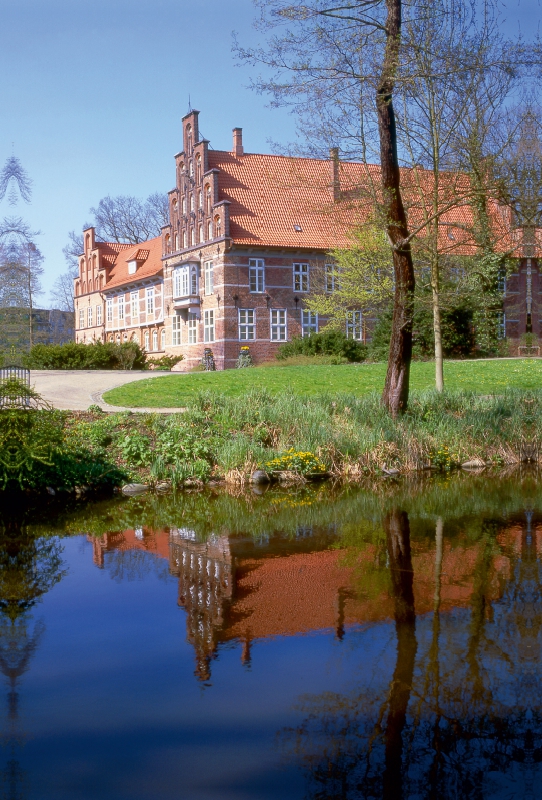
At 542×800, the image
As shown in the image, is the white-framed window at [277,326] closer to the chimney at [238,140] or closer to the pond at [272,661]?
the chimney at [238,140]

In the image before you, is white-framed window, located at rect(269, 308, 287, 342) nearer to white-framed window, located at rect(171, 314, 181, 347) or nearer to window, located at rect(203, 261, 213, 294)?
window, located at rect(203, 261, 213, 294)

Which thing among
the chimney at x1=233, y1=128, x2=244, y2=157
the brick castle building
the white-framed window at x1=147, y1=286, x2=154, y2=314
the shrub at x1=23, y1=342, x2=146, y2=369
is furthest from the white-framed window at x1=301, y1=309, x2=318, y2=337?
the white-framed window at x1=147, y1=286, x2=154, y2=314

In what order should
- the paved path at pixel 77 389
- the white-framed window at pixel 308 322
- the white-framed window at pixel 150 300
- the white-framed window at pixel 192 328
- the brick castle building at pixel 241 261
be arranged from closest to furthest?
the paved path at pixel 77 389
the brick castle building at pixel 241 261
the white-framed window at pixel 308 322
the white-framed window at pixel 192 328
the white-framed window at pixel 150 300

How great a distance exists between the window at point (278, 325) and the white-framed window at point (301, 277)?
146 cm

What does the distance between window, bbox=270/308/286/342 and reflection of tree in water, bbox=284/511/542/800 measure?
116 ft

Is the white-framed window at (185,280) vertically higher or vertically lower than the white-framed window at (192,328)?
higher

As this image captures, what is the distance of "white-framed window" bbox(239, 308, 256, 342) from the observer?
40.8 metres

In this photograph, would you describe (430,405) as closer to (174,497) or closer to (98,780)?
(174,497)

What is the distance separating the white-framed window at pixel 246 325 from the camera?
40750 millimetres

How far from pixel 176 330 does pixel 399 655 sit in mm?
41706

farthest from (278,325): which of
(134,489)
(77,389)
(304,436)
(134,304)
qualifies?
(134,489)

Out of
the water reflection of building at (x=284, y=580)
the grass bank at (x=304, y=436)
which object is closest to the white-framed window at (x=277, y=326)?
the grass bank at (x=304, y=436)

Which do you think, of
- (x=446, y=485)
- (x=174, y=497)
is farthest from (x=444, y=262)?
(x=174, y=497)

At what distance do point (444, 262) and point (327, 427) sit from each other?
5.77 m
